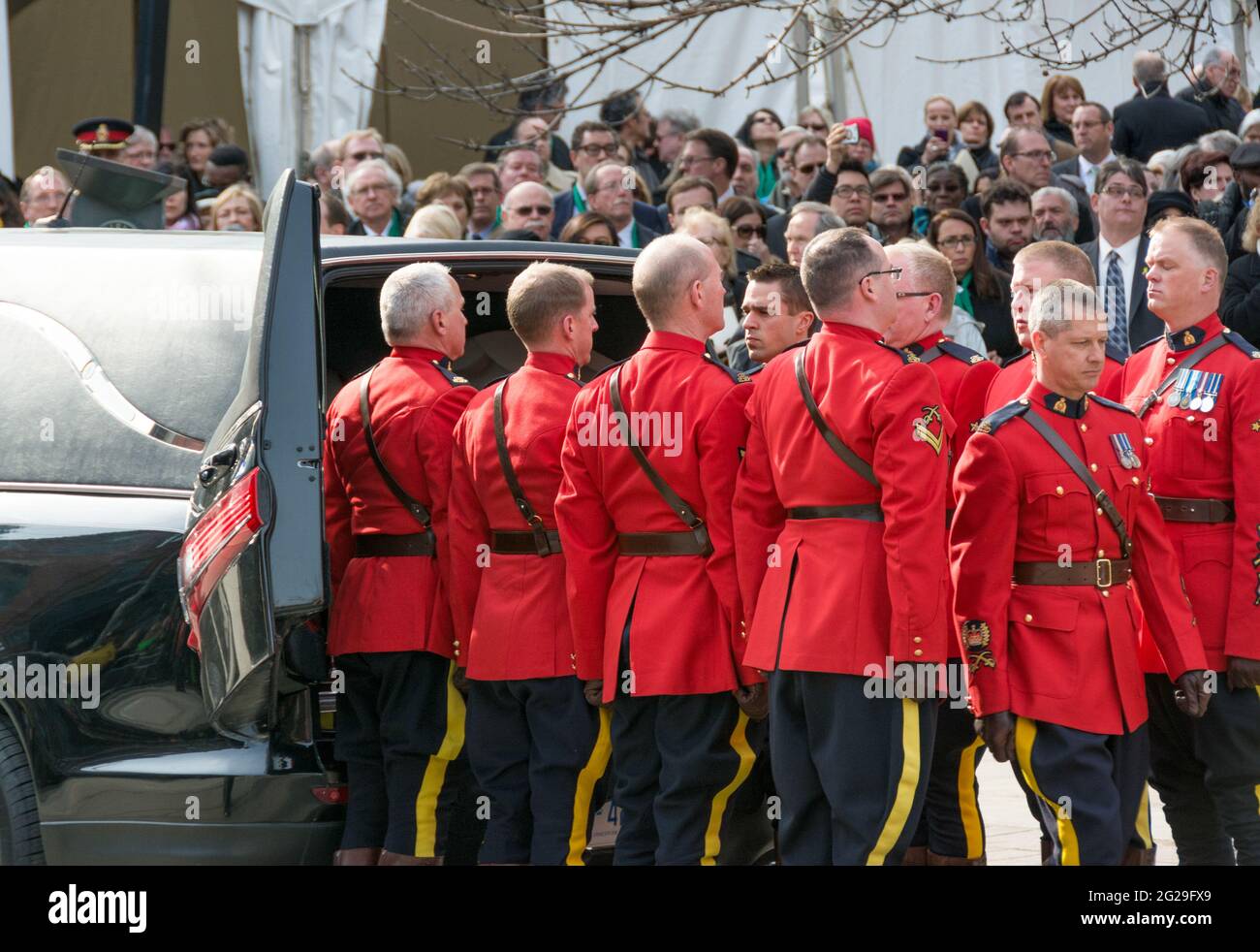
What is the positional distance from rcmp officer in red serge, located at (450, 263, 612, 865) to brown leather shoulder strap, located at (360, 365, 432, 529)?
0.52 ft

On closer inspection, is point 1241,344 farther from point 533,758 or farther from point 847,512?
point 533,758

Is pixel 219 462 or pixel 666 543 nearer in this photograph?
pixel 219 462

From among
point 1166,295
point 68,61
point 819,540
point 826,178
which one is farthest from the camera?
point 68,61

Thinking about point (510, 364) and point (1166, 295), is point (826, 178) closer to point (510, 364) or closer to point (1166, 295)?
point (510, 364)

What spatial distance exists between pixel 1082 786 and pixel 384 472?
6.84ft

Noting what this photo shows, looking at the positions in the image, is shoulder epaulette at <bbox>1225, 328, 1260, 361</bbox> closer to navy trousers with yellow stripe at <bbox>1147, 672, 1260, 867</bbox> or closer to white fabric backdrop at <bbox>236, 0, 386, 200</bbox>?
navy trousers with yellow stripe at <bbox>1147, 672, 1260, 867</bbox>

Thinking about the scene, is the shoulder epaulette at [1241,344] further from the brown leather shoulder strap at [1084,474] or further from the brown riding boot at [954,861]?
the brown riding boot at [954,861]

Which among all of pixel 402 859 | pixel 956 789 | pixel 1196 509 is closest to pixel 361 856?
pixel 402 859

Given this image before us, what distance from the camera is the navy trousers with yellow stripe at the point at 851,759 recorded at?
4.36 m

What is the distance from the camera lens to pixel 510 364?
21.6 feet

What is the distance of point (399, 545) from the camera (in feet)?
17.1

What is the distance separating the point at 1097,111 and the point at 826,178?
217cm

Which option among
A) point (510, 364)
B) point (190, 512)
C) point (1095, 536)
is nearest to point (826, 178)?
point (510, 364)
